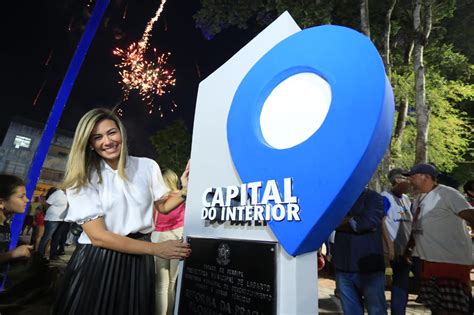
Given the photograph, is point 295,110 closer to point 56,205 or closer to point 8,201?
point 8,201

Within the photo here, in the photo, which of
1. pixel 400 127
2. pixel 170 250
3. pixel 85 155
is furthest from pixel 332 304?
pixel 400 127

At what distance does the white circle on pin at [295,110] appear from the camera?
5.27ft

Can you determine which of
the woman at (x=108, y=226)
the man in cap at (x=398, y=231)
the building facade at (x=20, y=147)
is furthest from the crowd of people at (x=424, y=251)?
the building facade at (x=20, y=147)

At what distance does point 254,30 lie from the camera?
13.5m

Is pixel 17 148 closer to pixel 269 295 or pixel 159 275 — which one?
pixel 159 275

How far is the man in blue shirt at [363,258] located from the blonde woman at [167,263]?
1945 mm

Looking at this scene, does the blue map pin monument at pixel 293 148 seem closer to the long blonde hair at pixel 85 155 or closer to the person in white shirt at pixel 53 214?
the long blonde hair at pixel 85 155

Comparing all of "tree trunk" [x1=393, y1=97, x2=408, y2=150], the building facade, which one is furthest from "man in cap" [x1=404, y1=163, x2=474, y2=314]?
the building facade

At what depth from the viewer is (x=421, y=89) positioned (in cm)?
851

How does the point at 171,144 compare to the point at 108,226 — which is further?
the point at 171,144

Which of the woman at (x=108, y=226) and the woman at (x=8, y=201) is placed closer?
the woman at (x=108, y=226)

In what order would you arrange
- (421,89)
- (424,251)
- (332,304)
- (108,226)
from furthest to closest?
(421,89)
(332,304)
(424,251)
(108,226)

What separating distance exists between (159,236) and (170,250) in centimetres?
225

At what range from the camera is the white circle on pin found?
1.61m
